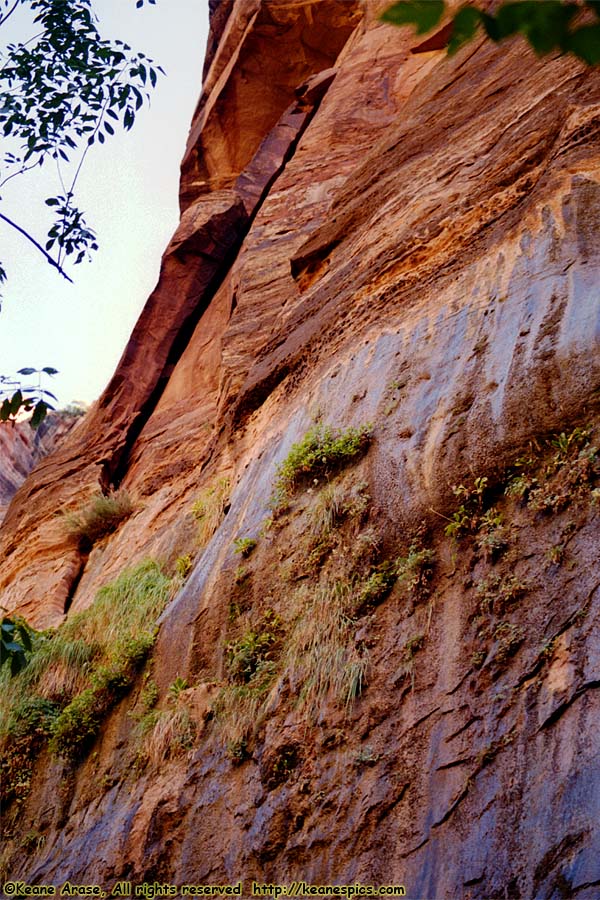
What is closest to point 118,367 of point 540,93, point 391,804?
point 540,93

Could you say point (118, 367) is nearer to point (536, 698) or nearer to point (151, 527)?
point (151, 527)

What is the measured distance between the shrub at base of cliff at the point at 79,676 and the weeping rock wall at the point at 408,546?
0.27 m

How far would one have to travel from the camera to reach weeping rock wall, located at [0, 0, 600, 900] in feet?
18.3

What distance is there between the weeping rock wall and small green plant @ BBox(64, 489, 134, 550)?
290mm

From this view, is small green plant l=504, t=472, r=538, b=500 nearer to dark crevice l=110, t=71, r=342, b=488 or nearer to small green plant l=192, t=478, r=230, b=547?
small green plant l=192, t=478, r=230, b=547

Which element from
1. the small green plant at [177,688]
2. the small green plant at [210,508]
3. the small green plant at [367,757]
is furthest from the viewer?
the small green plant at [210,508]

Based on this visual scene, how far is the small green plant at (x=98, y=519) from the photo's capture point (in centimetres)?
1510

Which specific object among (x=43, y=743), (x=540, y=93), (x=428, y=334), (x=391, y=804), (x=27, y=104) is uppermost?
(x=27, y=104)

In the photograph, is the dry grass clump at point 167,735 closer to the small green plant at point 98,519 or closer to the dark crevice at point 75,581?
the dark crevice at point 75,581

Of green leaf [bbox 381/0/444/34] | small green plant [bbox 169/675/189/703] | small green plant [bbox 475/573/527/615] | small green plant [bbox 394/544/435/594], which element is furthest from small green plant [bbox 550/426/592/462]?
green leaf [bbox 381/0/444/34]

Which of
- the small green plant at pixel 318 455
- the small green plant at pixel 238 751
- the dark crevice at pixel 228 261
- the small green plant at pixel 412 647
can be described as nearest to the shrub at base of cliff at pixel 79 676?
the small green plant at pixel 318 455

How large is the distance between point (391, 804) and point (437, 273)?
5.19 m

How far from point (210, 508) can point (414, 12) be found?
8861 mm

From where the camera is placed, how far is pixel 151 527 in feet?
45.2
